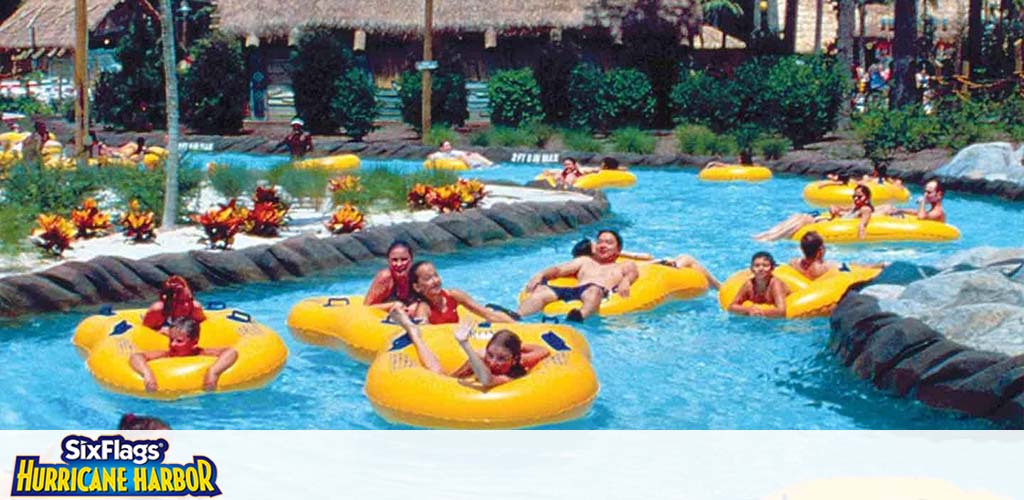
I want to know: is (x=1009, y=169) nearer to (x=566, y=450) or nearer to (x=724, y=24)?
(x=566, y=450)

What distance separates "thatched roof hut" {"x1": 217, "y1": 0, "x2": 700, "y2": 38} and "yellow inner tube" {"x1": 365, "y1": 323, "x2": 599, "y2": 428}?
19770 millimetres

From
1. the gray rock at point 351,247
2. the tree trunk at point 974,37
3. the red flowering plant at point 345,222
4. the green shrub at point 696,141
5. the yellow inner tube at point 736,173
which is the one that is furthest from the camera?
the tree trunk at point 974,37

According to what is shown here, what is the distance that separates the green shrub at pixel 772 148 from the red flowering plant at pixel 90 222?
462 inches

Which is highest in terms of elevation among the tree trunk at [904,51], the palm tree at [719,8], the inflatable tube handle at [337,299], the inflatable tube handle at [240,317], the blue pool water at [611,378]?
the palm tree at [719,8]

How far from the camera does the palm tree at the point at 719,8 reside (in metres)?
46.3

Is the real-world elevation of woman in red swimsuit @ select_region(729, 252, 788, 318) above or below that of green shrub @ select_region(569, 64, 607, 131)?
below

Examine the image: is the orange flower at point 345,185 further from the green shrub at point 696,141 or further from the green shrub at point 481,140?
the green shrub at point 481,140

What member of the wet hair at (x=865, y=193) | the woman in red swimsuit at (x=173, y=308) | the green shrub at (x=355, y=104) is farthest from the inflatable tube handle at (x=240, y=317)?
the green shrub at (x=355, y=104)

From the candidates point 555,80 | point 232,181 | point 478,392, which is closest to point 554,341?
point 478,392

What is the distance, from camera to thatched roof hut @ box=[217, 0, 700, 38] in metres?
27.2

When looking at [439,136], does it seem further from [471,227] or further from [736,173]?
[471,227]

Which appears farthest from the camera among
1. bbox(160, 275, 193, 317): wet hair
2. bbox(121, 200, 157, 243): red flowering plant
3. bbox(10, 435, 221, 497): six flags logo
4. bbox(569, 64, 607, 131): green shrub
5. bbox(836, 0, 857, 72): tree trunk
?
bbox(569, 64, 607, 131): green shrub

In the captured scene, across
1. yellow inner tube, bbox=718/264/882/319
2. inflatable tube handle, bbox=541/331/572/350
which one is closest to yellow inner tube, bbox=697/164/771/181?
yellow inner tube, bbox=718/264/882/319

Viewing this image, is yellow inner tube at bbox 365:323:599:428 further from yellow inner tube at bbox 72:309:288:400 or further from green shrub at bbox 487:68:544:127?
green shrub at bbox 487:68:544:127
